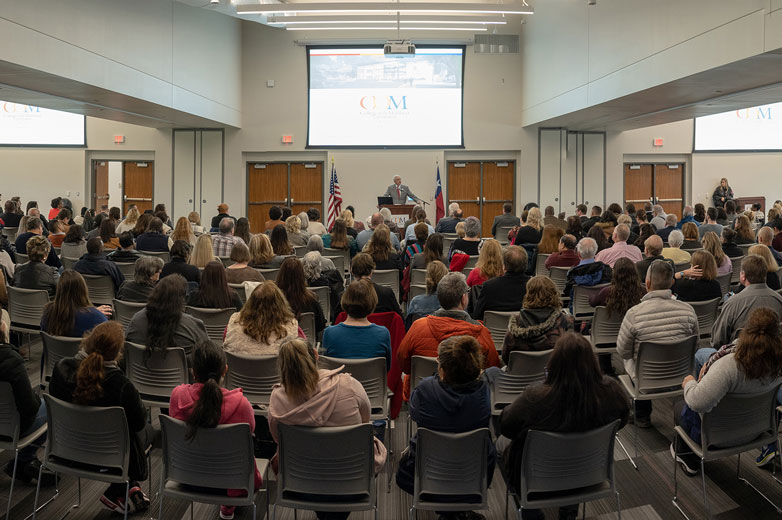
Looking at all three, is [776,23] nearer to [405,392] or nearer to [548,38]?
[405,392]

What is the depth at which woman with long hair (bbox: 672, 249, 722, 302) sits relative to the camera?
18.8 feet

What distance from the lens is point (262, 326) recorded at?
4.27 m

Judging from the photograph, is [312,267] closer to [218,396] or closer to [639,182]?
[218,396]

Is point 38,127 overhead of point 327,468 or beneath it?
overhead

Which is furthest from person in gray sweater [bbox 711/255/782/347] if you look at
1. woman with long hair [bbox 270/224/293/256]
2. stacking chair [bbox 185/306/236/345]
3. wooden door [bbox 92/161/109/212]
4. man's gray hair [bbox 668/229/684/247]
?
wooden door [bbox 92/161/109/212]

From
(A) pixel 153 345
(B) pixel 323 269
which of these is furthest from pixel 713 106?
(A) pixel 153 345

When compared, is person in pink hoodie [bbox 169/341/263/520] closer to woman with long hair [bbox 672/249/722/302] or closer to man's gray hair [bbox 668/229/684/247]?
woman with long hair [bbox 672/249/722/302]

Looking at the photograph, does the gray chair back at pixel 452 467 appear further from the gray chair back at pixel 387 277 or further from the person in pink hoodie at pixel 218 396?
the gray chair back at pixel 387 277

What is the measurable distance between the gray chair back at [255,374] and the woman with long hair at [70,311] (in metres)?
1.22

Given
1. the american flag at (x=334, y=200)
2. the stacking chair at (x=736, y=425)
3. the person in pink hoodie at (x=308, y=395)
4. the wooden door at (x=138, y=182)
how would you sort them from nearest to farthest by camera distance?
the person in pink hoodie at (x=308, y=395) < the stacking chair at (x=736, y=425) < the american flag at (x=334, y=200) < the wooden door at (x=138, y=182)

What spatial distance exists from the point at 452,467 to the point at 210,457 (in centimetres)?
110

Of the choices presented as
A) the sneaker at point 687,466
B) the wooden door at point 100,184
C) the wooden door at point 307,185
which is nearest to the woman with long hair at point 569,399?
the sneaker at point 687,466

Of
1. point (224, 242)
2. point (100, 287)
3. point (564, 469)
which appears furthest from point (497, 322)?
point (224, 242)

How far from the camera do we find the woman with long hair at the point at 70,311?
4676 millimetres
